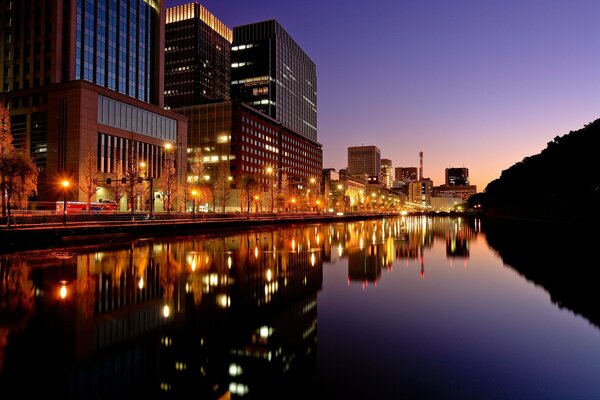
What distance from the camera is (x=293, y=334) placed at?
10.1 metres

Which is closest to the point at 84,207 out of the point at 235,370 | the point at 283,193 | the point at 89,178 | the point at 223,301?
the point at 89,178

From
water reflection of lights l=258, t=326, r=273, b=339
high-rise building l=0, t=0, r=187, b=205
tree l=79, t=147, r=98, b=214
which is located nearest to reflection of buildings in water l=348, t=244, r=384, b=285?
water reflection of lights l=258, t=326, r=273, b=339

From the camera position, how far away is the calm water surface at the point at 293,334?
23.6 ft

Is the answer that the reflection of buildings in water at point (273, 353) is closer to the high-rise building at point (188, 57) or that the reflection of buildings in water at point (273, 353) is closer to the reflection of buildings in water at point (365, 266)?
the reflection of buildings in water at point (365, 266)

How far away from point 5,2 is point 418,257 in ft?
363

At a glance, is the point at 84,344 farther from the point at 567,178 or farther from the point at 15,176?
the point at 567,178

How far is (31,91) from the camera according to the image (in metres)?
84.2

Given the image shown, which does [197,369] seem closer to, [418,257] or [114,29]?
[418,257]

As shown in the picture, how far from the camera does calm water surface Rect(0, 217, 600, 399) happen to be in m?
7.20

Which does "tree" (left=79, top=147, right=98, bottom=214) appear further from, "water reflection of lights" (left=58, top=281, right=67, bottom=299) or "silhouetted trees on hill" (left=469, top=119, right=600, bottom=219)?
"silhouetted trees on hill" (left=469, top=119, right=600, bottom=219)

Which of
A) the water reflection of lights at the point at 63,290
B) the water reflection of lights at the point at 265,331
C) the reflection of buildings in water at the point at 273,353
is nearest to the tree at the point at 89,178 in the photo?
the water reflection of lights at the point at 63,290

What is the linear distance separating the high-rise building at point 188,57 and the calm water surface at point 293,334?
167 meters

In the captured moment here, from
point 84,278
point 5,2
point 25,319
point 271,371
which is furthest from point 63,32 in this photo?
point 271,371

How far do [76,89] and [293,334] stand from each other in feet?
276
